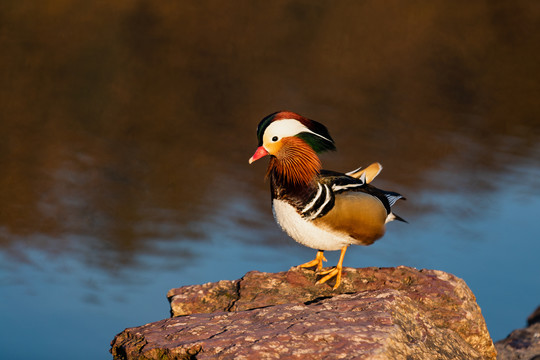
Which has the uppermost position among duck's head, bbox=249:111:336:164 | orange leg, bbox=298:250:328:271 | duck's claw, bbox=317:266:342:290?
duck's head, bbox=249:111:336:164

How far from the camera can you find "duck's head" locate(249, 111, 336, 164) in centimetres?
456

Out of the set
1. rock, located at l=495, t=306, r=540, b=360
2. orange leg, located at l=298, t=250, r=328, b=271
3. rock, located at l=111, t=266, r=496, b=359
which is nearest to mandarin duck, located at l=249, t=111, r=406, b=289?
orange leg, located at l=298, t=250, r=328, b=271

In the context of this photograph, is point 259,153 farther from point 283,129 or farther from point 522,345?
point 522,345

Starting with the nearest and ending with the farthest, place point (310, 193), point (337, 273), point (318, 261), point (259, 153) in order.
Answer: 1. point (259, 153)
2. point (310, 193)
3. point (337, 273)
4. point (318, 261)

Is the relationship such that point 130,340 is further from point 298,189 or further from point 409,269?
point 409,269

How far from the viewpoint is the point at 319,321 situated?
12.2 feet

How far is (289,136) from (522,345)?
3604 mm

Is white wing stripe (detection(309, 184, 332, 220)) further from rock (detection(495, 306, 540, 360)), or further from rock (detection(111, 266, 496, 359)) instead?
rock (detection(495, 306, 540, 360))

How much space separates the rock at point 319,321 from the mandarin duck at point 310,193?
0.39 meters

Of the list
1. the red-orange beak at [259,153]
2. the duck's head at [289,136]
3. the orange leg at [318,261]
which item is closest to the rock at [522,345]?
the orange leg at [318,261]

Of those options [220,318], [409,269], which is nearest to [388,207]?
[409,269]

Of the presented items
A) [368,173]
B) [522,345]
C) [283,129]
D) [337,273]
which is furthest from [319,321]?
[522,345]

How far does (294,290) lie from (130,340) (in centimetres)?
135

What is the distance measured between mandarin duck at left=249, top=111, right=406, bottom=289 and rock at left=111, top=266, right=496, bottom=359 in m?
0.39
